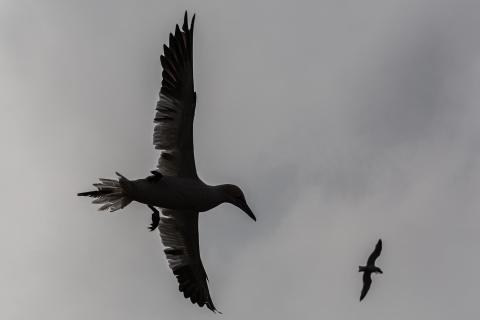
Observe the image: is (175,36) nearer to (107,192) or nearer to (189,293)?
(107,192)

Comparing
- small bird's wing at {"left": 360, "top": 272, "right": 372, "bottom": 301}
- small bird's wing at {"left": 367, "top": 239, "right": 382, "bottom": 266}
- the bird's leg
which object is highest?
the bird's leg

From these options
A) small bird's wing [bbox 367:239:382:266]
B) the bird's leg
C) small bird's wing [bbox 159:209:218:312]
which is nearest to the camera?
the bird's leg

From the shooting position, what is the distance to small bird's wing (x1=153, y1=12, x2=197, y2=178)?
88.9 feet

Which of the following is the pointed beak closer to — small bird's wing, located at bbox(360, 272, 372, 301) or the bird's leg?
the bird's leg

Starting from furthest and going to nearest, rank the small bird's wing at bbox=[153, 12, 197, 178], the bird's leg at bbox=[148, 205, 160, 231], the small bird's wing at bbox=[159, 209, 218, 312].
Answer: the small bird's wing at bbox=[159, 209, 218, 312] < the bird's leg at bbox=[148, 205, 160, 231] < the small bird's wing at bbox=[153, 12, 197, 178]

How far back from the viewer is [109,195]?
89.6 feet

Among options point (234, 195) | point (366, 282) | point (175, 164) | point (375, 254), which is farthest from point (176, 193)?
point (366, 282)

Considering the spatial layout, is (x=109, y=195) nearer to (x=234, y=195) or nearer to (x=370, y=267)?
(x=234, y=195)

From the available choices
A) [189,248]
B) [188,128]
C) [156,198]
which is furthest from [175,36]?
[189,248]

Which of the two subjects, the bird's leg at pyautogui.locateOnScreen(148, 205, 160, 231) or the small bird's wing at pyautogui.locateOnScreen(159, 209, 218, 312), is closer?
the bird's leg at pyautogui.locateOnScreen(148, 205, 160, 231)

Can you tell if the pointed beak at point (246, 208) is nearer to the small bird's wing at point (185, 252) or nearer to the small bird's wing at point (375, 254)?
the small bird's wing at point (185, 252)

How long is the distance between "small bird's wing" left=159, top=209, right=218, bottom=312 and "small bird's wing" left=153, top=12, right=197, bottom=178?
2.73m

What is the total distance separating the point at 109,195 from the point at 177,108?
3594mm

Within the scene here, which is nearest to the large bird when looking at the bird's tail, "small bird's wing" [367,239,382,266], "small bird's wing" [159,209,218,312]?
the bird's tail
